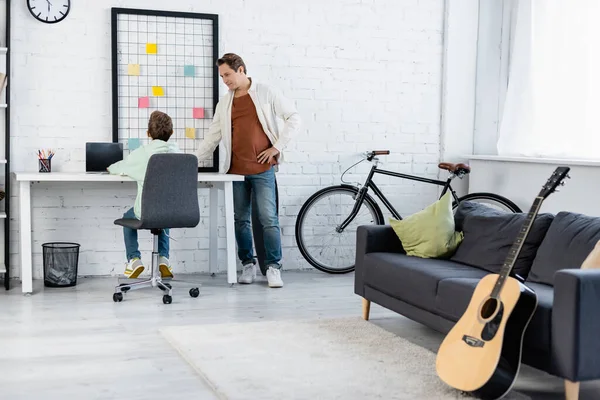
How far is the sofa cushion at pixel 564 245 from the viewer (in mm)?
3558

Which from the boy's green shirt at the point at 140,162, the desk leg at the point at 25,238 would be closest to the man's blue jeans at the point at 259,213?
the boy's green shirt at the point at 140,162

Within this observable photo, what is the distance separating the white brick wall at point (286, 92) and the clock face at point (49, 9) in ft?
0.17

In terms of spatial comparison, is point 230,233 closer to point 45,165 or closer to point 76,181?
point 76,181

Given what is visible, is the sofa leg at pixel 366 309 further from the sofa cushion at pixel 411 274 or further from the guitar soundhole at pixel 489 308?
the guitar soundhole at pixel 489 308

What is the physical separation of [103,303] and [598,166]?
121 inches

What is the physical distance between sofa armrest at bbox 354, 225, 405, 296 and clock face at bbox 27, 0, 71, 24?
255 cm

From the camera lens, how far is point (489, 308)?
3.14 m

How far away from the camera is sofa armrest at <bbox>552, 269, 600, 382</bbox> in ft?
9.43

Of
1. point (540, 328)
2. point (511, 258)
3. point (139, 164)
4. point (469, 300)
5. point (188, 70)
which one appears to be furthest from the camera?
point (188, 70)

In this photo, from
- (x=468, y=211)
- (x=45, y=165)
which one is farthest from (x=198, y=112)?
(x=468, y=211)

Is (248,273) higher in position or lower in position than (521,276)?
lower

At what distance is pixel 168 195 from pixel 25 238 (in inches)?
39.2

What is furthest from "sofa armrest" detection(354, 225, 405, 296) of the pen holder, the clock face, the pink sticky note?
the clock face

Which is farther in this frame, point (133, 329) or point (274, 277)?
point (274, 277)
